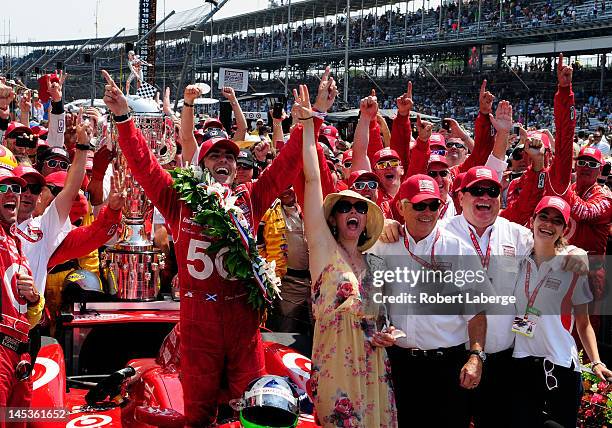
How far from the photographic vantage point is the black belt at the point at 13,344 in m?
3.52

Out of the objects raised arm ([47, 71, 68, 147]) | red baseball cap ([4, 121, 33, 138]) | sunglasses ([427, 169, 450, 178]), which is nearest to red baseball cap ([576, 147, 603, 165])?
sunglasses ([427, 169, 450, 178])

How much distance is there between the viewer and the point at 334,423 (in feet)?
11.7

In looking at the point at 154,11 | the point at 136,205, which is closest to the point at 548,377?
the point at 136,205

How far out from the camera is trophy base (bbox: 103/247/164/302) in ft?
16.8

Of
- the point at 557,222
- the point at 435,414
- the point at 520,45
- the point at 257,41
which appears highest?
the point at 257,41

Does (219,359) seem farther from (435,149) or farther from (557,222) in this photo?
(435,149)

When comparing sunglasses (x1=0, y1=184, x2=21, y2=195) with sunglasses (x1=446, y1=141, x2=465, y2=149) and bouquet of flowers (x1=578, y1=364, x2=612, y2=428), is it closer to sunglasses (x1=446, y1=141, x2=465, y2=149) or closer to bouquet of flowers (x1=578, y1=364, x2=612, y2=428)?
bouquet of flowers (x1=578, y1=364, x2=612, y2=428)

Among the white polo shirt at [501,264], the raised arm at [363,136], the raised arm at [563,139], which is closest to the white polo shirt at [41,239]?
the white polo shirt at [501,264]

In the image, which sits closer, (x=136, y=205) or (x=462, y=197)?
(x=462, y=197)

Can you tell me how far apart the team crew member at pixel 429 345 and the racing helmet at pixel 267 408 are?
1.17 meters

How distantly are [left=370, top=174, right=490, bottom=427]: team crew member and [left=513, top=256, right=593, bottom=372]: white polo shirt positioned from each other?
262mm

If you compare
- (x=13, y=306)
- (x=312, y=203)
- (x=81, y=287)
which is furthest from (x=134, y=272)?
(x=312, y=203)

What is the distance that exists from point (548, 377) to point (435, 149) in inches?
166

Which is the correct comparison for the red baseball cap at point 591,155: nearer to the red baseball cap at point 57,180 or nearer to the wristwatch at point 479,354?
the wristwatch at point 479,354
